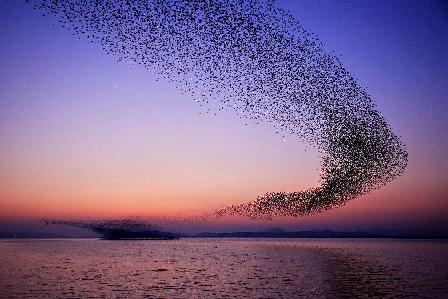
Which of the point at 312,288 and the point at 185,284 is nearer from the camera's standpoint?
the point at 312,288

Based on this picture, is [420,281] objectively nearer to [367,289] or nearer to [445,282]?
[445,282]

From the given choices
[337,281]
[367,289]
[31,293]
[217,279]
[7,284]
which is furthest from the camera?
[217,279]

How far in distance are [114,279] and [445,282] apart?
42232 millimetres

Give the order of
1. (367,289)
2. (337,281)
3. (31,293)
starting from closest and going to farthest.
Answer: (31,293), (367,289), (337,281)

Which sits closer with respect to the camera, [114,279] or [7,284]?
[7,284]

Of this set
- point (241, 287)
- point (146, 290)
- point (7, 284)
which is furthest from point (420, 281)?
point (7, 284)

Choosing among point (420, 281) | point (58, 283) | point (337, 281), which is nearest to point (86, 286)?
point (58, 283)

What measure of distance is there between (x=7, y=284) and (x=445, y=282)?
174 feet

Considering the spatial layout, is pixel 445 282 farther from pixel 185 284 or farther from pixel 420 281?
pixel 185 284

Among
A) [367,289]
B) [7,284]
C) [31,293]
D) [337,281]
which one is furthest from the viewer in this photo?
[337,281]

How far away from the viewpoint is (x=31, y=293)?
4256cm

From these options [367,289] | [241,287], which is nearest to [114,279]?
[241,287]

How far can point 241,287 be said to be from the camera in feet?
157

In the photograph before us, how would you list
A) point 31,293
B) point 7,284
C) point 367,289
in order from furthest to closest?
1. point 7,284
2. point 367,289
3. point 31,293
